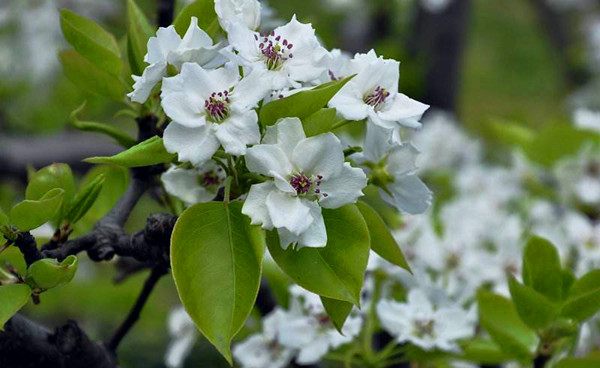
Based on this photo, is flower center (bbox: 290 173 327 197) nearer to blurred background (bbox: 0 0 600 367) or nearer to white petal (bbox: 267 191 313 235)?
white petal (bbox: 267 191 313 235)

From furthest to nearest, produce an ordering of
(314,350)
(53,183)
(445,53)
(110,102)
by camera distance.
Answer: (110,102) → (445,53) → (314,350) → (53,183)

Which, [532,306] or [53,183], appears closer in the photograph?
[53,183]

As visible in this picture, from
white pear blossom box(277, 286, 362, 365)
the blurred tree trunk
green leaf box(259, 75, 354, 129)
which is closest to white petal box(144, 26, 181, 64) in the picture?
green leaf box(259, 75, 354, 129)

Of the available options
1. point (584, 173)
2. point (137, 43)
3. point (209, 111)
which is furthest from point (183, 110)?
point (584, 173)

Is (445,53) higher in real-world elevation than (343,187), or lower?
lower

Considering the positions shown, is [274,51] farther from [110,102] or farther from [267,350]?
[110,102]

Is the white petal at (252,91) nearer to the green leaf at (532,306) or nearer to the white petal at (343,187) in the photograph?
the white petal at (343,187)
